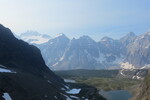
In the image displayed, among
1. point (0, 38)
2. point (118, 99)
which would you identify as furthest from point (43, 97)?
point (118, 99)

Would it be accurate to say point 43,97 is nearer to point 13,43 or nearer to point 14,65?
point 14,65

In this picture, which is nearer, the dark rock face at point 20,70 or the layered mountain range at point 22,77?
the layered mountain range at point 22,77

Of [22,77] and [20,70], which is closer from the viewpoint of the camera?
[22,77]

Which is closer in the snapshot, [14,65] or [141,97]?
[14,65]

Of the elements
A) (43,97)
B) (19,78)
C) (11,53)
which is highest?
(11,53)

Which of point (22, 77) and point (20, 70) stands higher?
point (20, 70)

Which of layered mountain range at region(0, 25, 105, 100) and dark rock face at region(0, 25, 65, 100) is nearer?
layered mountain range at region(0, 25, 105, 100)

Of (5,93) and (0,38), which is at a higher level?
(0,38)

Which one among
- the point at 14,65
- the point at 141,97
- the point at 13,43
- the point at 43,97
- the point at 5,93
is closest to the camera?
the point at 5,93
